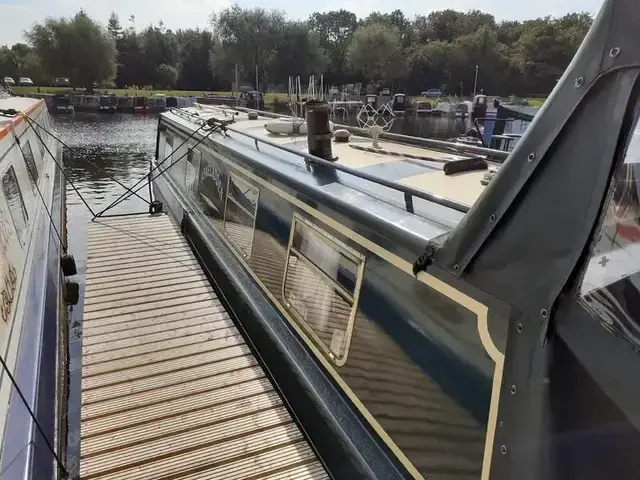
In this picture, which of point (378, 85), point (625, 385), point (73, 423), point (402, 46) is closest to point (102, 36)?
point (378, 85)

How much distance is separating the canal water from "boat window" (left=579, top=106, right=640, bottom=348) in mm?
3520

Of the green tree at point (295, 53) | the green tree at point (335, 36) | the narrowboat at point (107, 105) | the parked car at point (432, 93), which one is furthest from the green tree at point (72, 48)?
the parked car at point (432, 93)

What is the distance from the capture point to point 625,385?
4.68 ft

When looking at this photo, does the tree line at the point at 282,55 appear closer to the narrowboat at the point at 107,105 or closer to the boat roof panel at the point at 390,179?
the narrowboat at the point at 107,105

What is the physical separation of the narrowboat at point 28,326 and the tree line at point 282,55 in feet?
183

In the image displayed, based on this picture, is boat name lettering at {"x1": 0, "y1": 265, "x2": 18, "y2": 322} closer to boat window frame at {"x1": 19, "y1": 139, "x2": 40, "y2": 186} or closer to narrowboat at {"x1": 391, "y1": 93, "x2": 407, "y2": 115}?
boat window frame at {"x1": 19, "y1": 139, "x2": 40, "y2": 186}

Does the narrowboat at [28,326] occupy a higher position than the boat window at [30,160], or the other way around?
the boat window at [30,160]

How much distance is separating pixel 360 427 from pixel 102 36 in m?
65.0

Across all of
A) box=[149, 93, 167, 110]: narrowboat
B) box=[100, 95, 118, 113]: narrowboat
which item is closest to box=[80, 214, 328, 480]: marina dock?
box=[100, 95, 118, 113]: narrowboat

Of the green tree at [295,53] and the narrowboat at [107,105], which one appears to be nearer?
the narrowboat at [107,105]

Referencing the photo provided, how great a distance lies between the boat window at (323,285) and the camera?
3074mm

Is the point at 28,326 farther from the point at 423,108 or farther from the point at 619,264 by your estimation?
the point at 423,108

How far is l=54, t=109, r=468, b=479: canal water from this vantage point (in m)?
6.08

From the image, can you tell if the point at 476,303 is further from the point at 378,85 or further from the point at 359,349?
the point at 378,85
